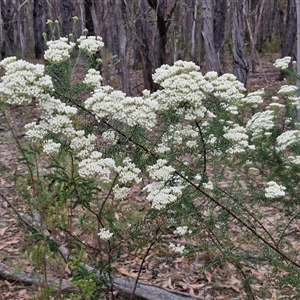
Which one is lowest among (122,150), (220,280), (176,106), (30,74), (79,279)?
(220,280)

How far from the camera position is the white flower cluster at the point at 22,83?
6.20 ft

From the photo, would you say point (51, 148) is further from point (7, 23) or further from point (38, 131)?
point (7, 23)

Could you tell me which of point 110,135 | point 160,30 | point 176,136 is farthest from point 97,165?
point 160,30

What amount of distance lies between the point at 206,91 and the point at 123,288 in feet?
6.42

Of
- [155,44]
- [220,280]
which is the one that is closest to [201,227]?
[220,280]

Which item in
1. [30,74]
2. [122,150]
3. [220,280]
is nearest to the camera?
[30,74]

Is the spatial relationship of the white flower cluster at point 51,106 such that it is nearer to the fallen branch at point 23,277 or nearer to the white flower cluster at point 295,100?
the white flower cluster at point 295,100

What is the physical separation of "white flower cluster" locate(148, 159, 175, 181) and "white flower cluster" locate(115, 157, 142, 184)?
10cm

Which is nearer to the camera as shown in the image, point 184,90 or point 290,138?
point 184,90

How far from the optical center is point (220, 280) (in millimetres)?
3826

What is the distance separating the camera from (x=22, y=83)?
1.88 meters

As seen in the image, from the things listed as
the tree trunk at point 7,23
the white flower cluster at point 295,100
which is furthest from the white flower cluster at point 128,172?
the tree trunk at point 7,23

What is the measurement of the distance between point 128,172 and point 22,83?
0.63m

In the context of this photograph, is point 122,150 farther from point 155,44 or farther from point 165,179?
point 155,44
